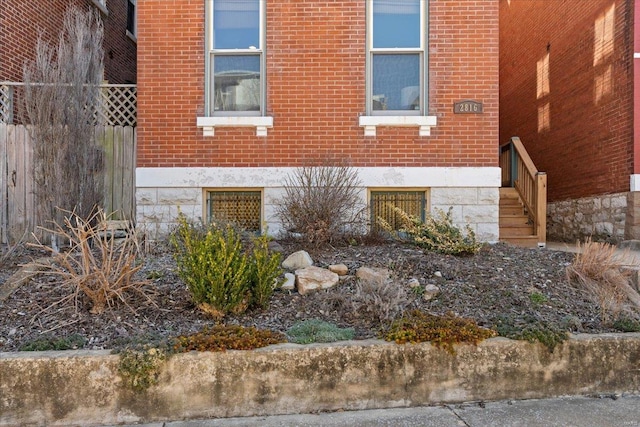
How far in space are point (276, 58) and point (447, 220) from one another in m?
3.59

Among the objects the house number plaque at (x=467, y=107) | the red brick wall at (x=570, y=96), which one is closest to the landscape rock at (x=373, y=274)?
the house number plaque at (x=467, y=107)

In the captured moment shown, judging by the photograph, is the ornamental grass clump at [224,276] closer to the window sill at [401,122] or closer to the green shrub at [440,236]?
the green shrub at [440,236]

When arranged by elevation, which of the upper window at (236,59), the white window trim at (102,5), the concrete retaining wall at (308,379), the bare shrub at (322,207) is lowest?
the concrete retaining wall at (308,379)

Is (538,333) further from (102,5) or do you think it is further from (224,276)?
(102,5)

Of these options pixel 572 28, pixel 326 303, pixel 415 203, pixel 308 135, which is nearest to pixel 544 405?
pixel 326 303

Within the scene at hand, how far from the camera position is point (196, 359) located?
139 inches

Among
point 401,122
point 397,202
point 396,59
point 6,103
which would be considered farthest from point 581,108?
point 6,103

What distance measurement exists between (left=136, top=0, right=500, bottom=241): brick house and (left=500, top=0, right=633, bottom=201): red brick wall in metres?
2.90

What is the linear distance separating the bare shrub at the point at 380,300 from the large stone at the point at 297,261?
0.92 metres

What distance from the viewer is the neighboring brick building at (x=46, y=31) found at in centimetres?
833

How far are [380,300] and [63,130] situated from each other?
5.13 metres

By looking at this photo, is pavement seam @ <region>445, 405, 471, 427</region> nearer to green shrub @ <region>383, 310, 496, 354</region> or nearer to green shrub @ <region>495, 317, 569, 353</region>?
green shrub @ <region>383, 310, 496, 354</region>

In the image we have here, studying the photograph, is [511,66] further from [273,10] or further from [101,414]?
[101,414]

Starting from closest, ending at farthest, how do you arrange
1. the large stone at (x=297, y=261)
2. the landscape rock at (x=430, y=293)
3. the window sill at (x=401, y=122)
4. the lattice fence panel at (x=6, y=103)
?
1. the landscape rock at (x=430, y=293)
2. the large stone at (x=297, y=261)
3. the window sill at (x=401, y=122)
4. the lattice fence panel at (x=6, y=103)
